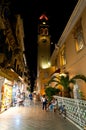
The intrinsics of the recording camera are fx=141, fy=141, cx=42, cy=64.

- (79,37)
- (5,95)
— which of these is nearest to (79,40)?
(79,37)

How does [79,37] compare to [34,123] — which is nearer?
[34,123]

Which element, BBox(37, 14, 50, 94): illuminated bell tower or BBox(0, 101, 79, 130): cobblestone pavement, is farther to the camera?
BBox(37, 14, 50, 94): illuminated bell tower

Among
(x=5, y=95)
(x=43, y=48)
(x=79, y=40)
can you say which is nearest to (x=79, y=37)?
(x=79, y=40)

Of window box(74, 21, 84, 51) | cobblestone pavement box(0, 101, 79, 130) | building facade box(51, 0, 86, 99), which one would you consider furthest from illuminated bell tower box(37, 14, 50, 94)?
cobblestone pavement box(0, 101, 79, 130)

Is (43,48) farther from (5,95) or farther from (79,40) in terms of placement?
(79,40)

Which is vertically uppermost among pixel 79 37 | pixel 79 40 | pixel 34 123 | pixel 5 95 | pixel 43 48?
pixel 43 48


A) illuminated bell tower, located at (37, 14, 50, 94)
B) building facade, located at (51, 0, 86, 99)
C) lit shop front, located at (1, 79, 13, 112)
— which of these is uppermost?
illuminated bell tower, located at (37, 14, 50, 94)

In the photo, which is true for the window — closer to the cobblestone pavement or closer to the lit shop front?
the cobblestone pavement

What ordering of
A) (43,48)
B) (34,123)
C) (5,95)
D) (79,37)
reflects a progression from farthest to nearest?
(43,48) < (5,95) < (79,37) < (34,123)

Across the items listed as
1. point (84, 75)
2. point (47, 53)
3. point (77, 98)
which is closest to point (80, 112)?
point (77, 98)

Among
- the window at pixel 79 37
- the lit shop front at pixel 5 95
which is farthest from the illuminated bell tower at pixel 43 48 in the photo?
the window at pixel 79 37

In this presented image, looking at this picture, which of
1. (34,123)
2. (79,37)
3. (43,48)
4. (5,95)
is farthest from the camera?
(43,48)

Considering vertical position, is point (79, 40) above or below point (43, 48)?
below

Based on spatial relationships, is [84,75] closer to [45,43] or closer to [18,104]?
[18,104]
